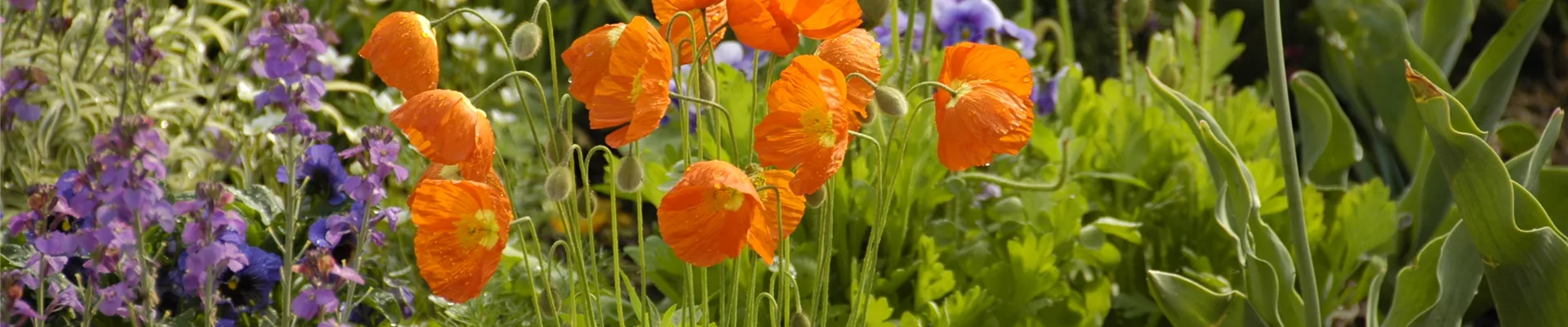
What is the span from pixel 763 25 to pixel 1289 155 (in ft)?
2.28

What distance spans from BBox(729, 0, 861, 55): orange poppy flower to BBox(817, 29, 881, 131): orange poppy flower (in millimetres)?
60

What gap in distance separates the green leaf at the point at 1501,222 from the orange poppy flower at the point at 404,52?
0.85 meters

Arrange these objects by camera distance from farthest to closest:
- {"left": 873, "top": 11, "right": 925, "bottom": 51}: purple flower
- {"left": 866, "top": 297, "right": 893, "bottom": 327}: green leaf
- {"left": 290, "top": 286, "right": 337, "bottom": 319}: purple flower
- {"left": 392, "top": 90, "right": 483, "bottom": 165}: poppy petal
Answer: {"left": 873, "top": 11, "right": 925, "bottom": 51}: purple flower, {"left": 866, "top": 297, "right": 893, "bottom": 327}: green leaf, {"left": 290, "top": 286, "right": 337, "bottom": 319}: purple flower, {"left": 392, "top": 90, "right": 483, "bottom": 165}: poppy petal

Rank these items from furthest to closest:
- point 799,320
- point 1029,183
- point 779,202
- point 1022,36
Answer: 1. point 1022,36
2. point 1029,183
3. point 799,320
4. point 779,202

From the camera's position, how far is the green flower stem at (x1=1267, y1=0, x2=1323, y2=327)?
1.31 metres

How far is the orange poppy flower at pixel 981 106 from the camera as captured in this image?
35.1 inches

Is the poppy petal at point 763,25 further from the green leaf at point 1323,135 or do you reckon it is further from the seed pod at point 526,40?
the green leaf at point 1323,135

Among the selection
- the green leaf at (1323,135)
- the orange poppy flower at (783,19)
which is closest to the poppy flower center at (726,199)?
the orange poppy flower at (783,19)

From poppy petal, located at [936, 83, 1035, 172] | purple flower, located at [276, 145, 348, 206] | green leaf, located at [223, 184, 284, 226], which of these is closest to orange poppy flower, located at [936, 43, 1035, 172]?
poppy petal, located at [936, 83, 1035, 172]

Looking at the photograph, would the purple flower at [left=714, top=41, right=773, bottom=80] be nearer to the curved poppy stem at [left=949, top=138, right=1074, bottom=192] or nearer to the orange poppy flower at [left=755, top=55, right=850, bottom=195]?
the curved poppy stem at [left=949, top=138, right=1074, bottom=192]

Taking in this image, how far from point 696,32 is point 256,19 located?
115cm

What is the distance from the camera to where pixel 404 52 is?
2.93 ft

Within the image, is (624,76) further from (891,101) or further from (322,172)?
(322,172)

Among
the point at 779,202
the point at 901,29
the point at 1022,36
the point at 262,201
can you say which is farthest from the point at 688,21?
the point at 1022,36
